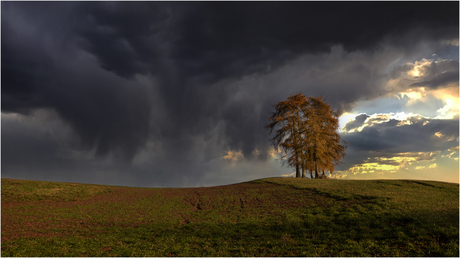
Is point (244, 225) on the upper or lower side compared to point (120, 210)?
upper

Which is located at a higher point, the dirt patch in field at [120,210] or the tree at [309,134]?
the tree at [309,134]

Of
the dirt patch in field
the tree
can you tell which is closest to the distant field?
the dirt patch in field

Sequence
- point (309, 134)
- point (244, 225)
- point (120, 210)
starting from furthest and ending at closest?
point (309, 134) < point (120, 210) < point (244, 225)

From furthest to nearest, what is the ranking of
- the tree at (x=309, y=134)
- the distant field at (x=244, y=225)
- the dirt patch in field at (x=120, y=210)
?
1. the tree at (x=309, y=134)
2. the dirt patch in field at (x=120, y=210)
3. the distant field at (x=244, y=225)

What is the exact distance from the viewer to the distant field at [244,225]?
11523 millimetres

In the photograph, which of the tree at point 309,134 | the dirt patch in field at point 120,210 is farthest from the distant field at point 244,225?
the tree at point 309,134

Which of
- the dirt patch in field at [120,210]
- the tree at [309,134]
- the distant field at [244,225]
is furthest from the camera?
the tree at [309,134]

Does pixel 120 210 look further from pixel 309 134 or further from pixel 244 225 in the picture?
pixel 309 134

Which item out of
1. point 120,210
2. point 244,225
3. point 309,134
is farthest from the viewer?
point 309,134

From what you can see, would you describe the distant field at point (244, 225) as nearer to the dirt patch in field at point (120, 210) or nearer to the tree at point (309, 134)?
the dirt patch in field at point (120, 210)

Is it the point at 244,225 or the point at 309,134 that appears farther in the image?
the point at 309,134

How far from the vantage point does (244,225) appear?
16.5 m

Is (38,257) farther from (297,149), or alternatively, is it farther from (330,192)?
(297,149)

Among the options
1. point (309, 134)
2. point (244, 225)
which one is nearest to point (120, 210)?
point (244, 225)
